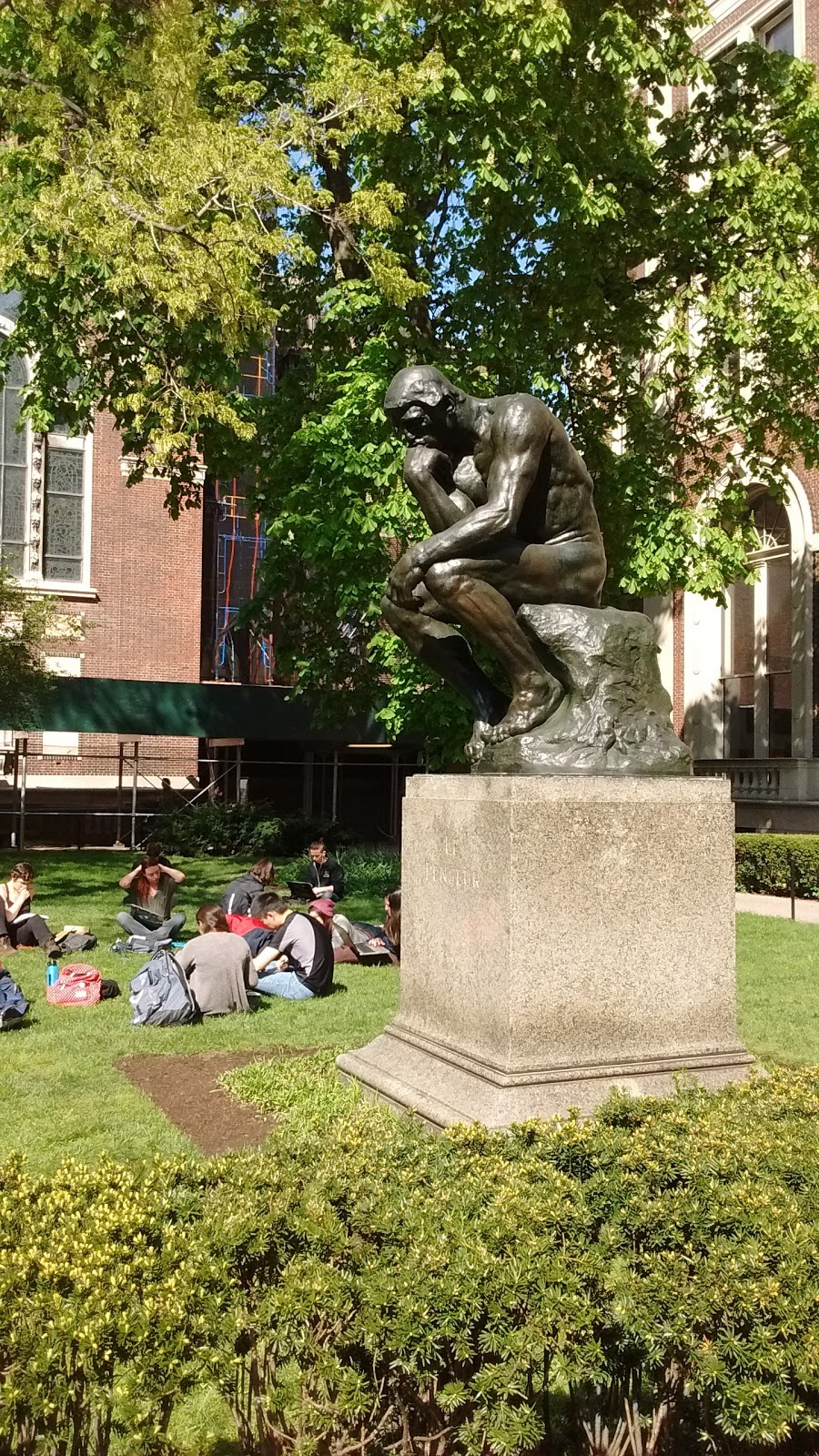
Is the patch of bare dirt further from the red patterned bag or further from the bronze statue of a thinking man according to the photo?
the bronze statue of a thinking man

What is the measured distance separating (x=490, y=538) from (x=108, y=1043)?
16.3ft

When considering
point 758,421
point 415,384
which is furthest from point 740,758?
point 415,384

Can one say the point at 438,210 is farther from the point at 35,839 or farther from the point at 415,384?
the point at 35,839

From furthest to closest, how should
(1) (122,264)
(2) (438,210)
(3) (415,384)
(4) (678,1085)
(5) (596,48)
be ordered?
(2) (438,210) → (5) (596,48) → (1) (122,264) → (3) (415,384) → (4) (678,1085)

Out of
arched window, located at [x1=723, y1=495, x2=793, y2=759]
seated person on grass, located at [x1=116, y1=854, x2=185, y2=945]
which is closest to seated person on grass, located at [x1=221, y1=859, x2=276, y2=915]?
seated person on grass, located at [x1=116, y1=854, x2=185, y2=945]

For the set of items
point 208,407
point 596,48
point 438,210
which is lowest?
point 208,407

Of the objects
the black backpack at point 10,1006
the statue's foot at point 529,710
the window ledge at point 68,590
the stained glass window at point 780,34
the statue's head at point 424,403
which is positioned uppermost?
the stained glass window at point 780,34

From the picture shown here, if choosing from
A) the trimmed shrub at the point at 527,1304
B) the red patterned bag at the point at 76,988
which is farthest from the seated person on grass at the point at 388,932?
the trimmed shrub at the point at 527,1304

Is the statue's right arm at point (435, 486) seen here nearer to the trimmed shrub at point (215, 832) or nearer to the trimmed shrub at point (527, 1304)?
the trimmed shrub at point (527, 1304)

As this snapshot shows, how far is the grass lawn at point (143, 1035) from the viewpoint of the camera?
6496 millimetres

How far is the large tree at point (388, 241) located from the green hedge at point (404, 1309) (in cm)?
1070

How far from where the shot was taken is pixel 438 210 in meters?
17.9

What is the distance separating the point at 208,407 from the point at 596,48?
7260mm

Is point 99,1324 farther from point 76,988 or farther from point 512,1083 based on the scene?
point 76,988
